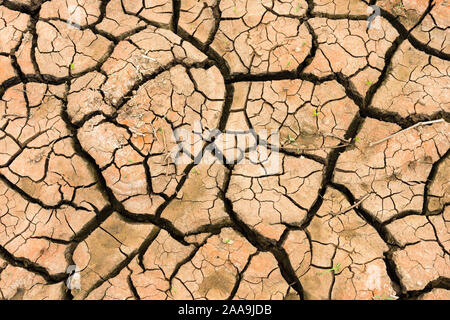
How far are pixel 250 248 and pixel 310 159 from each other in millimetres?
730

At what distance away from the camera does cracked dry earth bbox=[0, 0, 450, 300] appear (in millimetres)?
2289

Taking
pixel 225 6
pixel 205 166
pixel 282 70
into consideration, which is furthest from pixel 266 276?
pixel 225 6

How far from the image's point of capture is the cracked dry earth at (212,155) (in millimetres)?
2289

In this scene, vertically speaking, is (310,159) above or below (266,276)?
above

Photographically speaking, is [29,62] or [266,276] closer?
[266,276]

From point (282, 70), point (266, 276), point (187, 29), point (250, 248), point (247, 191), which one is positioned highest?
point (187, 29)

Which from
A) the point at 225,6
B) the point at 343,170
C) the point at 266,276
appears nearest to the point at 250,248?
the point at 266,276

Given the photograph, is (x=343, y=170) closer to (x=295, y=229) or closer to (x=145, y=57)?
(x=295, y=229)

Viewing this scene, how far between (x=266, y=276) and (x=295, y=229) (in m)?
0.35

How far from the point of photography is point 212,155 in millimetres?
2541

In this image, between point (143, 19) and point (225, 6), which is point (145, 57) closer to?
point (143, 19)
